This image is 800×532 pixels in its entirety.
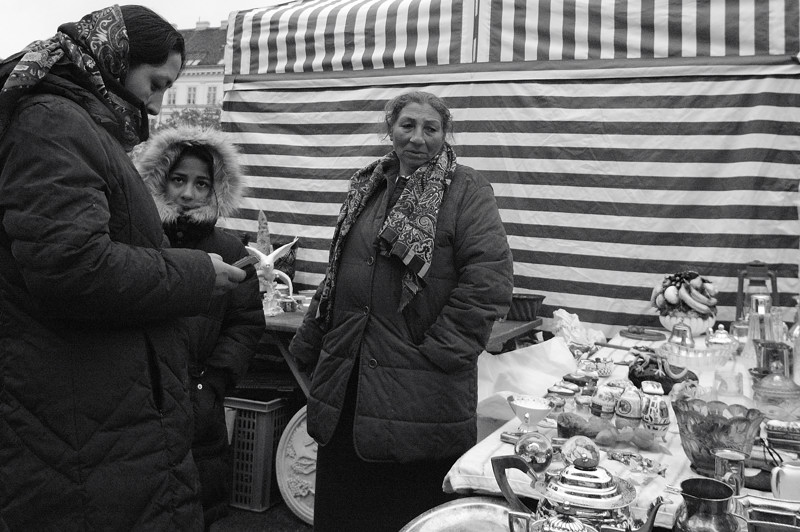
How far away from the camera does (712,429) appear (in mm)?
1287

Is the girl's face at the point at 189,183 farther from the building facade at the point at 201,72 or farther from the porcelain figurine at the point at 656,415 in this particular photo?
the building facade at the point at 201,72

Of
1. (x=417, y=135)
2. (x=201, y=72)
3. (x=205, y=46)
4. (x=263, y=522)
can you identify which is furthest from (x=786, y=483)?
(x=201, y=72)

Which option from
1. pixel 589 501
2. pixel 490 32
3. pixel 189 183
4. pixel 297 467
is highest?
pixel 490 32

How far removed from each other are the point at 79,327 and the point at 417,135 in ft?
4.24

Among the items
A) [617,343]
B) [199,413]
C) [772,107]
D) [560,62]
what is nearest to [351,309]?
[199,413]

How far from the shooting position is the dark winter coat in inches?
78.0

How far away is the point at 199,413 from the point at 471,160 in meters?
2.47

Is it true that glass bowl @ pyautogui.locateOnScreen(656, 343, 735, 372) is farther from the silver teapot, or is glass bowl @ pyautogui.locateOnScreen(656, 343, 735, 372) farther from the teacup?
the silver teapot

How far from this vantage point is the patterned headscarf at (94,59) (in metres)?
1.25

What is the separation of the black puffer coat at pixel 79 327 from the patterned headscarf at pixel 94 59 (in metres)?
0.03

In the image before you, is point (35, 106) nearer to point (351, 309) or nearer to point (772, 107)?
point (351, 309)

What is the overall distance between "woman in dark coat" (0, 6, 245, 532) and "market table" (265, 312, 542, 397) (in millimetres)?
1719

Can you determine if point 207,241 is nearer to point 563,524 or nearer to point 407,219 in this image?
point 407,219

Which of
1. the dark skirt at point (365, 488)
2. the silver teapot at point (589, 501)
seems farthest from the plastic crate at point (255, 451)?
the silver teapot at point (589, 501)
